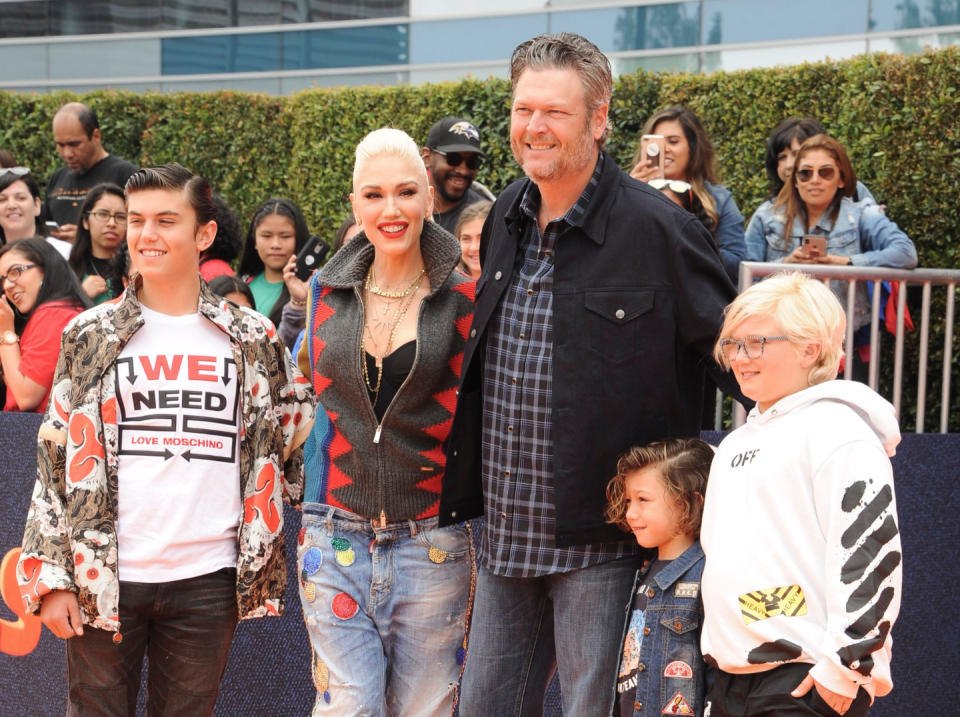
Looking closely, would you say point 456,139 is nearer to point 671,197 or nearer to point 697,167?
point 697,167

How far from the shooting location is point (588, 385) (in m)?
2.89

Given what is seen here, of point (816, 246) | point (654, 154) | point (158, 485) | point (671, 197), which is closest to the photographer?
point (158, 485)

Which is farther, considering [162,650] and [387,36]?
[387,36]

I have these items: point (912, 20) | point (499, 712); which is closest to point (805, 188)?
point (499, 712)

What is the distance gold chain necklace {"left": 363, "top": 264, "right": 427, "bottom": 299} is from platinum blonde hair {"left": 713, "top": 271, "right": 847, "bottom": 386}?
953 millimetres

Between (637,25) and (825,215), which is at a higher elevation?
(637,25)

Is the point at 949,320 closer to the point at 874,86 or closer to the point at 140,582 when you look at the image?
the point at 874,86

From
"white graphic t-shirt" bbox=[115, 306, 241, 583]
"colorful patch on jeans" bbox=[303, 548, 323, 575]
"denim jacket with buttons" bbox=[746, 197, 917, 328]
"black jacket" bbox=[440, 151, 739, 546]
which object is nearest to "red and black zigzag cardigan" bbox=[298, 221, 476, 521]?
"colorful patch on jeans" bbox=[303, 548, 323, 575]

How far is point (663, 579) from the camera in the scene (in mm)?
2822

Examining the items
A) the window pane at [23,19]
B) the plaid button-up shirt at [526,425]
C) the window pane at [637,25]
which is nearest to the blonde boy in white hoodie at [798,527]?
the plaid button-up shirt at [526,425]

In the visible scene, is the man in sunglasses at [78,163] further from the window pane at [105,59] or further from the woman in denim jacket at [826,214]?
the window pane at [105,59]

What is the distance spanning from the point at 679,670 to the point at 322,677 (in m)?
1.02

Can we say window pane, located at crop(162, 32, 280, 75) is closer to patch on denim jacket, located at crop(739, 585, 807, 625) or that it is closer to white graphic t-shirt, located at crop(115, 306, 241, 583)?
white graphic t-shirt, located at crop(115, 306, 241, 583)

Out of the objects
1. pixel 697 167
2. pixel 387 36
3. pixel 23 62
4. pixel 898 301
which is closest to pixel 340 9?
pixel 387 36
